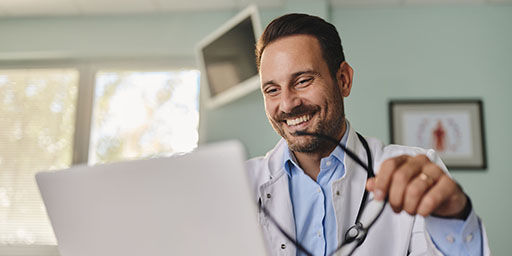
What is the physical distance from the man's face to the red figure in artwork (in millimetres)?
1678

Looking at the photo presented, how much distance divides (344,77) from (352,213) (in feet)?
1.31

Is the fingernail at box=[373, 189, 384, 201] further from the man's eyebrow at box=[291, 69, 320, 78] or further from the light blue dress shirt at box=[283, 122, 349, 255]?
the man's eyebrow at box=[291, 69, 320, 78]

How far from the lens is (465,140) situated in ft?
8.45

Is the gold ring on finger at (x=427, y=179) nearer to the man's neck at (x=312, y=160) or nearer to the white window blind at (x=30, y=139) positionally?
the man's neck at (x=312, y=160)

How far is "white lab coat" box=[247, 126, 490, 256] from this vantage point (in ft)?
3.25

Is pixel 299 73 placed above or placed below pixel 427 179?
above

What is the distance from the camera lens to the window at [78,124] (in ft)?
9.30

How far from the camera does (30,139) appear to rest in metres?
2.92

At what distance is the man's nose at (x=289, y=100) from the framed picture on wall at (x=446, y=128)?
1.66 m

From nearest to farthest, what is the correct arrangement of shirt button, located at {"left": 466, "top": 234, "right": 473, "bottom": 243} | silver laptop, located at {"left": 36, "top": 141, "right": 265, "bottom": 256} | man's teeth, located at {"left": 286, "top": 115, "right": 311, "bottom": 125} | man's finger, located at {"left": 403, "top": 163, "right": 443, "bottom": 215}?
silver laptop, located at {"left": 36, "top": 141, "right": 265, "bottom": 256}
man's finger, located at {"left": 403, "top": 163, "right": 443, "bottom": 215}
shirt button, located at {"left": 466, "top": 234, "right": 473, "bottom": 243}
man's teeth, located at {"left": 286, "top": 115, "right": 311, "bottom": 125}

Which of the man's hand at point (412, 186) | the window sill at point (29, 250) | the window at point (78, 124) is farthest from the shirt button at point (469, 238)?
the window sill at point (29, 250)

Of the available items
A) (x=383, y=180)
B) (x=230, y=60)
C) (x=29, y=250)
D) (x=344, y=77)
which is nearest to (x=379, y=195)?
(x=383, y=180)

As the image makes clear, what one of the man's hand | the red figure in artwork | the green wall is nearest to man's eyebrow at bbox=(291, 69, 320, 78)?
the man's hand

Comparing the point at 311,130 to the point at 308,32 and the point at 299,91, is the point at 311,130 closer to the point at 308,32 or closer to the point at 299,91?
the point at 299,91
